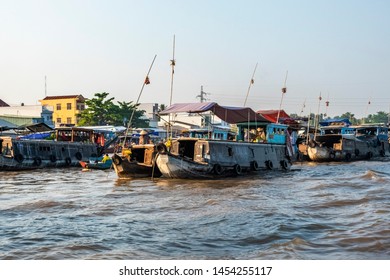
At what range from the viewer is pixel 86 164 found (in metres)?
23.4

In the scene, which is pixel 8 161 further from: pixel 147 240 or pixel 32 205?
pixel 147 240

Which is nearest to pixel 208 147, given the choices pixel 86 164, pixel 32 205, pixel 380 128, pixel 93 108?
pixel 32 205

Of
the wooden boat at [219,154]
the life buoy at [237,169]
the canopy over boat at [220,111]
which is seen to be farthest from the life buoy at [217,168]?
the canopy over boat at [220,111]

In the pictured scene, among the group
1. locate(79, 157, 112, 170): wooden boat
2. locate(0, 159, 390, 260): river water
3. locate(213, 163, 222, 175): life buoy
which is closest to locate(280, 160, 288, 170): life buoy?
locate(213, 163, 222, 175): life buoy

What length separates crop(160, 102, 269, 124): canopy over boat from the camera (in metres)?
18.4

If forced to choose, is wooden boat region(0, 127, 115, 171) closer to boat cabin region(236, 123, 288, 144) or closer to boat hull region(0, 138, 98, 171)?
boat hull region(0, 138, 98, 171)

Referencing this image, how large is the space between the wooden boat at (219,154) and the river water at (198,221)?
76 cm

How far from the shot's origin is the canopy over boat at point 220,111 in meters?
18.4

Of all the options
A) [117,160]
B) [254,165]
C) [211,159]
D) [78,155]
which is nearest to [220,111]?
[254,165]

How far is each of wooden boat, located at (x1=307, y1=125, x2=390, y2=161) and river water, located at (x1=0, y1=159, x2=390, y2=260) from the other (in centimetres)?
1179

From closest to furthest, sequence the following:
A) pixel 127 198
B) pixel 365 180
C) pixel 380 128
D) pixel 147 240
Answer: pixel 147 240 < pixel 127 198 < pixel 365 180 < pixel 380 128

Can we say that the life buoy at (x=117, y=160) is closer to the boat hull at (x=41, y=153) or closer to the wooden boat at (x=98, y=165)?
the wooden boat at (x=98, y=165)

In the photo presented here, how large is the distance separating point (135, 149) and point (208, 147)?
127 inches

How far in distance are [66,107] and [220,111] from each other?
30.8 m
